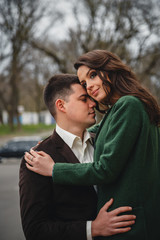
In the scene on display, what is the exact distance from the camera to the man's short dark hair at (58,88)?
249 cm

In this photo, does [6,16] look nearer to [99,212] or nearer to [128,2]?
[128,2]

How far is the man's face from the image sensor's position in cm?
242

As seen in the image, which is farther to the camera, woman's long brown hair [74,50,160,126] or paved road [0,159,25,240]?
paved road [0,159,25,240]

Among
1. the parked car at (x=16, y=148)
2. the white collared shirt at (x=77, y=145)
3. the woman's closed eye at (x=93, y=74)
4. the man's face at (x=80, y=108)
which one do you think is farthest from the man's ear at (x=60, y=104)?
the parked car at (x=16, y=148)

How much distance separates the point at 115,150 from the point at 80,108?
0.76 metres

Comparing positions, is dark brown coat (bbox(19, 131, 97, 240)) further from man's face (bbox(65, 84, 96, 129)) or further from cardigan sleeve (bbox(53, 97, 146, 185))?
man's face (bbox(65, 84, 96, 129))

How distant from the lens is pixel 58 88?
254cm

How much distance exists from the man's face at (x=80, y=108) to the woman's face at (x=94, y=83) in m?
0.26

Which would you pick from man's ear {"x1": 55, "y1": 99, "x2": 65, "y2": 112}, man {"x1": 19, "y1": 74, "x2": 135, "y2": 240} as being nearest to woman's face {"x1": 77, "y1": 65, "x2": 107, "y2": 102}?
man's ear {"x1": 55, "y1": 99, "x2": 65, "y2": 112}

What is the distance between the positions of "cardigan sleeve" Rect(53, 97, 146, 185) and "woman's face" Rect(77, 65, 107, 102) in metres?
0.27

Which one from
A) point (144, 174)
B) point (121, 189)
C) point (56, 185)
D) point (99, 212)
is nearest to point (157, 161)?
point (144, 174)

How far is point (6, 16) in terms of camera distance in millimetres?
17391

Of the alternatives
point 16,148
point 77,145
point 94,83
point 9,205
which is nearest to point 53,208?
point 77,145

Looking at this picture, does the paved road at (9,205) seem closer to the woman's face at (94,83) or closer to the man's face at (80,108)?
the man's face at (80,108)
